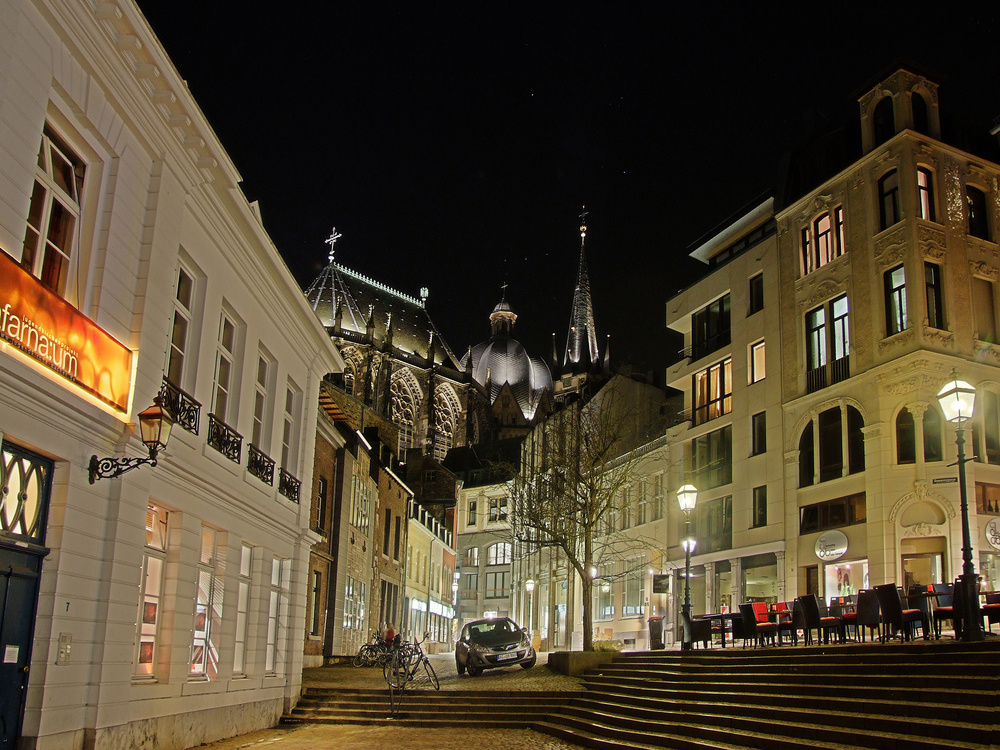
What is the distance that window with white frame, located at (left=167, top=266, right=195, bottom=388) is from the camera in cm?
1420

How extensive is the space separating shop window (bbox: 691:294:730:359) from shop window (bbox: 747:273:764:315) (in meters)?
1.69

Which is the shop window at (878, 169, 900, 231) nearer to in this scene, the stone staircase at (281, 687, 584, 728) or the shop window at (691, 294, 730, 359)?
the shop window at (691, 294, 730, 359)

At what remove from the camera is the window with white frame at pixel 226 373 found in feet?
52.7

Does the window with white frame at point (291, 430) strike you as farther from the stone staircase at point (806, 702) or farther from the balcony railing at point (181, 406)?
the stone staircase at point (806, 702)

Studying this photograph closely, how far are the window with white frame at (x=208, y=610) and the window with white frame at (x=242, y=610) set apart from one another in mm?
978

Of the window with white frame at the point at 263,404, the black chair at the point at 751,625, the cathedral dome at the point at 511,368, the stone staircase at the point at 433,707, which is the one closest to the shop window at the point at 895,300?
the black chair at the point at 751,625

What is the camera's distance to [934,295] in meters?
29.0

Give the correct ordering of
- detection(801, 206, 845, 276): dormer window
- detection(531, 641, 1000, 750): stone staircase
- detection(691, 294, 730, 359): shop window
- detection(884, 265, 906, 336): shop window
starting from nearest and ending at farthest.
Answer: detection(531, 641, 1000, 750): stone staircase, detection(884, 265, 906, 336): shop window, detection(801, 206, 845, 276): dormer window, detection(691, 294, 730, 359): shop window

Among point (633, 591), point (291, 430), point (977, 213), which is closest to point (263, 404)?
point (291, 430)

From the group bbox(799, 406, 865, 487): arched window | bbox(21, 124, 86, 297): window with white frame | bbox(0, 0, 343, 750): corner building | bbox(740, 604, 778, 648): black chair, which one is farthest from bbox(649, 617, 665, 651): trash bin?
bbox(21, 124, 86, 297): window with white frame

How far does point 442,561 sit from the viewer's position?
5938 cm

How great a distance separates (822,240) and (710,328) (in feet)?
23.7

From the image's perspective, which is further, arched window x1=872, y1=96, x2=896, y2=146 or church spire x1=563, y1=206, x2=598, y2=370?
church spire x1=563, y1=206, x2=598, y2=370

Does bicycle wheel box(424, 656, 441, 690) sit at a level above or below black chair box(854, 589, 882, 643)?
below
